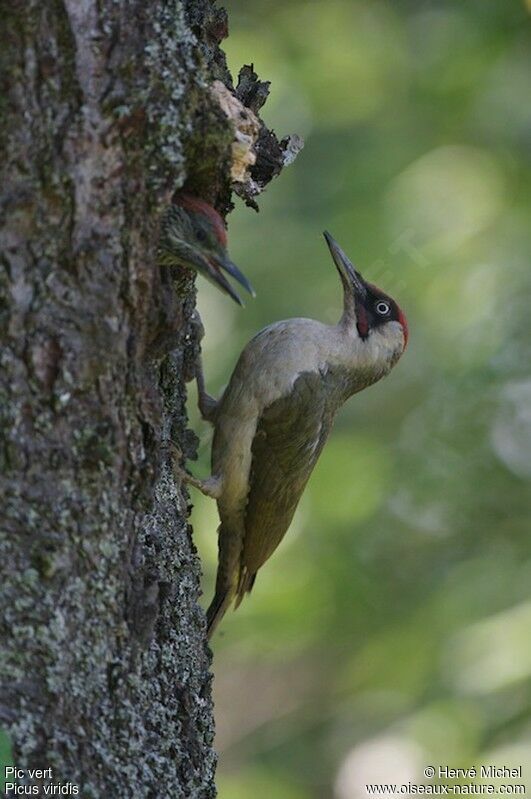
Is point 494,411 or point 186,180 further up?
point 494,411

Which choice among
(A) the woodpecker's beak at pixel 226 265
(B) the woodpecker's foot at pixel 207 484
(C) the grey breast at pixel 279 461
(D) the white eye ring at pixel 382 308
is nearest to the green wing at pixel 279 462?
(C) the grey breast at pixel 279 461

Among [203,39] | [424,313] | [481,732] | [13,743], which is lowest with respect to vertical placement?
[13,743]

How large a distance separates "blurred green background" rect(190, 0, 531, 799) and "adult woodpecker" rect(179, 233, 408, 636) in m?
0.57

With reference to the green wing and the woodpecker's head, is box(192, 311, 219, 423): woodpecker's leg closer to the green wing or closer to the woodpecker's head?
the green wing

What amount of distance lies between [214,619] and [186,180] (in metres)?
2.10

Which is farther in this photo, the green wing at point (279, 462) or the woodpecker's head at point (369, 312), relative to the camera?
the woodpecker's head at point (369, 312)

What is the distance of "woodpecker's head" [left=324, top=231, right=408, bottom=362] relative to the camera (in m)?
4.96

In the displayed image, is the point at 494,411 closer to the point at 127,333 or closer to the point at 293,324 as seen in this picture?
the point at 293,324

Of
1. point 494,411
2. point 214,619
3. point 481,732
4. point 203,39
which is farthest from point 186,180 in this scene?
point 494,411

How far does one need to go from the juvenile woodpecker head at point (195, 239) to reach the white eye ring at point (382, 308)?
63.6 inches

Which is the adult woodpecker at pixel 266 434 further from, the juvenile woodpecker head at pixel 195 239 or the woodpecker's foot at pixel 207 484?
the juvenile woodpecker head at pixel 195 239

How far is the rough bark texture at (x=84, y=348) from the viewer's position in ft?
8.84

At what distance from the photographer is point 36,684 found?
8.94 feet

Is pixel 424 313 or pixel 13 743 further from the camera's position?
pixel 424 313
